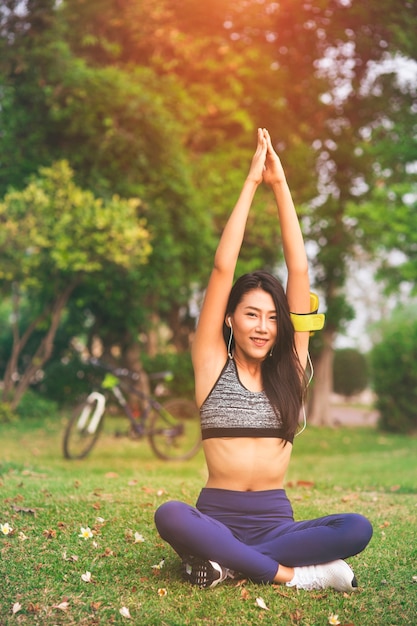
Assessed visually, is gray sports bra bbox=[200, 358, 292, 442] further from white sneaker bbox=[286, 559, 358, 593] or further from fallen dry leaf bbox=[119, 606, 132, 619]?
fallen dry leaf bbox=[119, 606, 132, 619]

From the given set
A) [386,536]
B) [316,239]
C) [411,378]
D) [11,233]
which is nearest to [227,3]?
[316,239]

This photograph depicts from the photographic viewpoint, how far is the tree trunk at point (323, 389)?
17.9m

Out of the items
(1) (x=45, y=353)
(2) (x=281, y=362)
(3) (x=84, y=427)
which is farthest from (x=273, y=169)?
(1) (x=45, y=353)

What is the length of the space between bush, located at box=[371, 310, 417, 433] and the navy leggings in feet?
38.7

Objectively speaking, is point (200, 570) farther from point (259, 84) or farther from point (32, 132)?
point (259, 84)

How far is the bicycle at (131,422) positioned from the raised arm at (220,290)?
6.55 m

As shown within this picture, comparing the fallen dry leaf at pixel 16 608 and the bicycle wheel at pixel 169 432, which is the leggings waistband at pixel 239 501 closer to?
the fallen dry leaf at pixel 16 608

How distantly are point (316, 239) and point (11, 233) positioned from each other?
760 centimetres

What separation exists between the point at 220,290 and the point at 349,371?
75.4ft

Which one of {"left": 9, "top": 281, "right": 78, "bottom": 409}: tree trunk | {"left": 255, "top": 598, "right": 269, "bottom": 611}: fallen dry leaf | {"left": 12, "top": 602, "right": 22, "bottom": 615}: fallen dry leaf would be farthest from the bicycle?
{"left": 255, "top": 598, "right": 269, "bottom": 611}: fallen dry leaf

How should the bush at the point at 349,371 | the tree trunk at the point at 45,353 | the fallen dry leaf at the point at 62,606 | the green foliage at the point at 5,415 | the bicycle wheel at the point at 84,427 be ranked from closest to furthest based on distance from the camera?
the fallen dry leaf at the point at 62,606, the bicycle wheel at the point at 84,427, the green foliage at the point at 5,415, the tree trunk at the point at 45,353, the bush at the point at 349,371

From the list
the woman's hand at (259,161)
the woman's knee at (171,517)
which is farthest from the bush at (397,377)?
the woman's knee at (171,517)

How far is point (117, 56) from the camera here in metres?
16.7

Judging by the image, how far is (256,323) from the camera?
3834 millimetres
